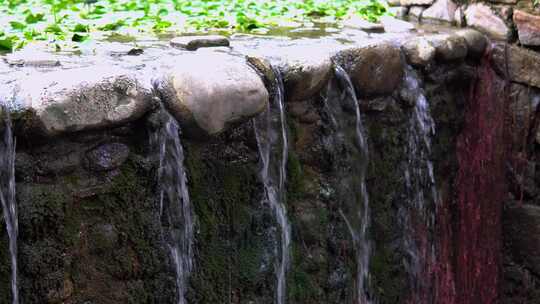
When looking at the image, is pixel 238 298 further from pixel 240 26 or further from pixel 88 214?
pixel 240 26

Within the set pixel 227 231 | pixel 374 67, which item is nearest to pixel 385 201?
pixel 374 67

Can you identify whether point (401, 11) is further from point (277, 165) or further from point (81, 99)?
point (81, 99)

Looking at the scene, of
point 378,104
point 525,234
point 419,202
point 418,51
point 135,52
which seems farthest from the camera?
point 525,234

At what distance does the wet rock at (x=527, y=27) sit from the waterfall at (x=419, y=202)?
0.67 meters

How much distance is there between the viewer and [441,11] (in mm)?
4242

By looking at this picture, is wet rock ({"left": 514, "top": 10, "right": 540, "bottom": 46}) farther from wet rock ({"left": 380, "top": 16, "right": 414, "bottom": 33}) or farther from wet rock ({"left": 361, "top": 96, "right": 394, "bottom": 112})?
wet rock ({"left": 361, "top": 96, "right": 394, "bottom": 112})

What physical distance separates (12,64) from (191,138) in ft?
2.24

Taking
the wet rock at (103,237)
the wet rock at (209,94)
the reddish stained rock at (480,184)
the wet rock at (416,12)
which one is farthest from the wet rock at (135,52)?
the wet rock at (416,12)

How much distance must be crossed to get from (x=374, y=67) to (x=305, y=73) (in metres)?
0.45

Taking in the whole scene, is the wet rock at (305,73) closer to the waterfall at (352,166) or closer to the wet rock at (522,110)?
the waterfall at (352,166)

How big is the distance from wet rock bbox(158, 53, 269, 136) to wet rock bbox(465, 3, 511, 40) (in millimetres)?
1859

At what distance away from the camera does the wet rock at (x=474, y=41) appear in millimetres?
3635

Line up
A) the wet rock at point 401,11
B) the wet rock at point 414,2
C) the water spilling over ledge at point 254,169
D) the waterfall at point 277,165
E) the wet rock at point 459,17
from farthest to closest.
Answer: the wet rock at point 401,11
the wet rock at point 414,2
the wet rock at point 459,17
the waterfall at point 277,165
the water spilling over ledge at point 254,169

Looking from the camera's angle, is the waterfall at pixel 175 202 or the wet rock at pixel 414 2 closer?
the waterfall at pixel 175 202
